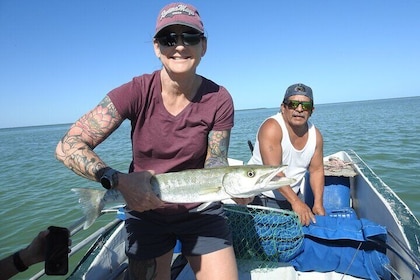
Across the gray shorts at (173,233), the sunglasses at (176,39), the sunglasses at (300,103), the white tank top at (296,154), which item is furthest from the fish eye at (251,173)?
the sunglasses at (300,103)

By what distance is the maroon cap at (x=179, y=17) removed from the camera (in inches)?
95.3

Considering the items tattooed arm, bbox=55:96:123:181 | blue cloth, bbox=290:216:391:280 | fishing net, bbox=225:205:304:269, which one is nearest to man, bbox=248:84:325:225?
fishing net, bbox=225:205:304:269

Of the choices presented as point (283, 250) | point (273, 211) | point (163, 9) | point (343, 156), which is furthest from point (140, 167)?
point (343, 156)

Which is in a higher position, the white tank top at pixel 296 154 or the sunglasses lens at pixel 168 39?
the sunglasses lens at pixel 168 39

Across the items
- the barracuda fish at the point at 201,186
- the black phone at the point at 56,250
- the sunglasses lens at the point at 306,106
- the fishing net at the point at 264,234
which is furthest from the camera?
the sunglasses lens at the point at 306,106

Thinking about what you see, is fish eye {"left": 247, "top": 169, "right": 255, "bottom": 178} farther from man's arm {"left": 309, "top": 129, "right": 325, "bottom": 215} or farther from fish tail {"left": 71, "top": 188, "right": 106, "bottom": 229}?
man's arm {"left": 309, "top": 129, "right": 325, "bottom": 215}

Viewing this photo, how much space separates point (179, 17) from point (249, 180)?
4.95 ft

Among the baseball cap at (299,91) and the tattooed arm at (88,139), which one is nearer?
the tattooed arm at (88,139)

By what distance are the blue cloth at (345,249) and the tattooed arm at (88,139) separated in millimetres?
2636

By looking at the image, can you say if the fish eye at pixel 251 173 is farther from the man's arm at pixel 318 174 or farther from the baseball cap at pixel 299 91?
the man's arm at pixel 318 174

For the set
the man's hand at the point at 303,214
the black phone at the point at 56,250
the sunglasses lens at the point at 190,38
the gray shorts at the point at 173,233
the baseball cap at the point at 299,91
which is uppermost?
the sunglasses lens at the point at 190,38

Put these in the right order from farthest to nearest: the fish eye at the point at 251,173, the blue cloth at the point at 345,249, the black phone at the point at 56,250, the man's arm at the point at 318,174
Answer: the man's arm at the point at 318,174 → the blue cloth at the point at 345,249 → the fish eye at the point at 251,173 → the black phone at the point at 56,250

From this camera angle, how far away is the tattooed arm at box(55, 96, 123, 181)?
7.96 ft

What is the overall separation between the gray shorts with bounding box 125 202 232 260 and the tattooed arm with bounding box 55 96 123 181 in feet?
2.33
